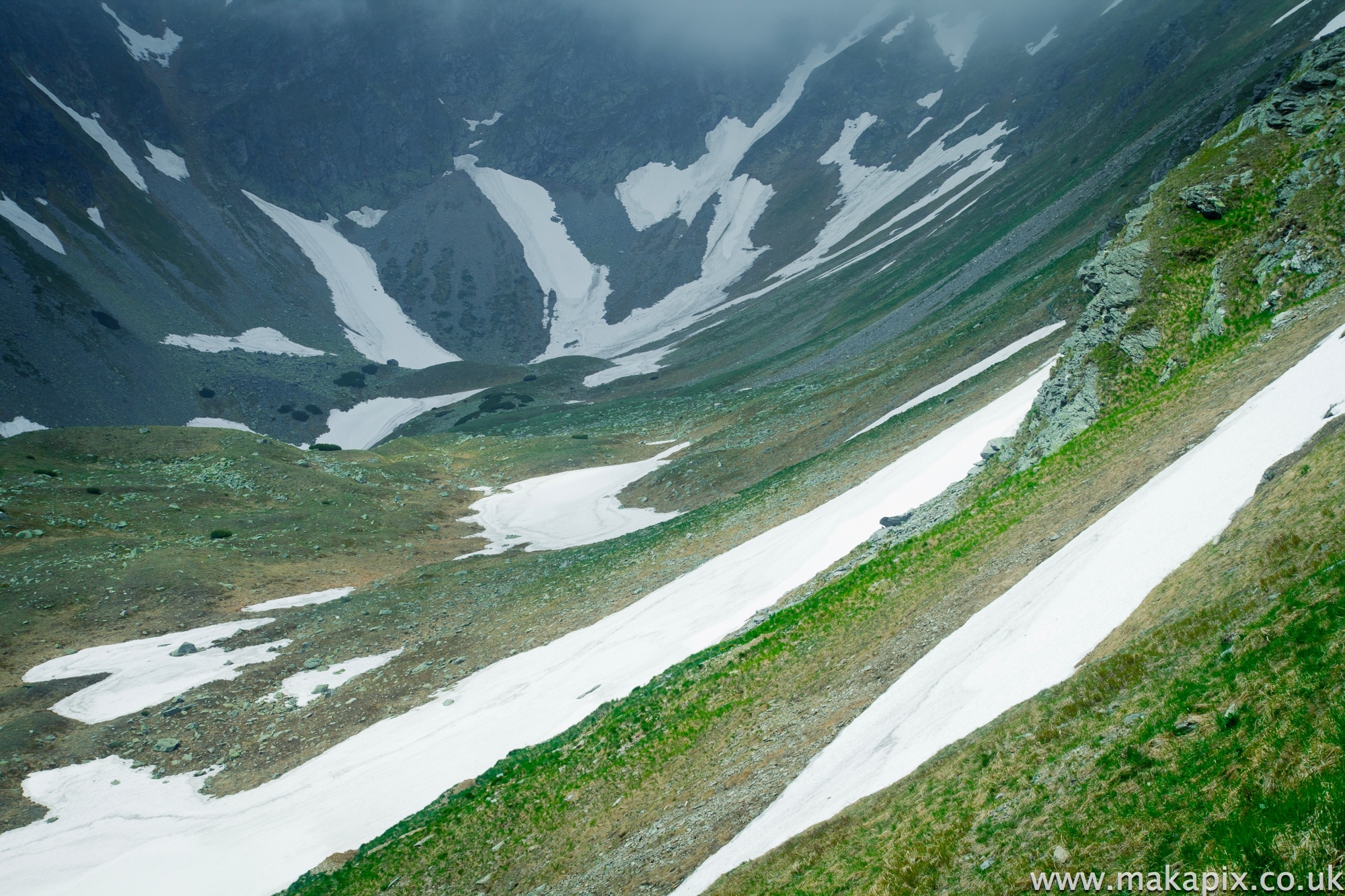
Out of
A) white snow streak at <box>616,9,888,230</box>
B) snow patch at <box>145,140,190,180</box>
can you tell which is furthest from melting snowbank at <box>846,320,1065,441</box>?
snow patch at <box>145,140,190,180</box>

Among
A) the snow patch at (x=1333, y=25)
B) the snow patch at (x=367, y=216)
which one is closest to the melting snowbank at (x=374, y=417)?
the snow patch at (x=367, y=216)

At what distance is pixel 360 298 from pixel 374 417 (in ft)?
167

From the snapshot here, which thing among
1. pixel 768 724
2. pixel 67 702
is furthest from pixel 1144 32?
pixel 67 702

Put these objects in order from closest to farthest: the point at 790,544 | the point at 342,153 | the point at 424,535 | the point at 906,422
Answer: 1. the point at 790,544
2. the point at 906,422
3. the point at 424,535
4. the point at 342,153

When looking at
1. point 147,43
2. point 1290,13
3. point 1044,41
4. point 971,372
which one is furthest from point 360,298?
point 1044,41

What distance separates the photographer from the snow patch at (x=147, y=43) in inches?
6905

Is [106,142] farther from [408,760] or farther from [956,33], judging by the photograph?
[956,33]

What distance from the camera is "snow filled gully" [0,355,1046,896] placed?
22.1 m

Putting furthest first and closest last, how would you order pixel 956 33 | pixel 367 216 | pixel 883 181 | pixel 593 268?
pixel 956 33, pixel 367 216, pixel 593 268, pixel 883 181

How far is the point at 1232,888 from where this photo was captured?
4.92m

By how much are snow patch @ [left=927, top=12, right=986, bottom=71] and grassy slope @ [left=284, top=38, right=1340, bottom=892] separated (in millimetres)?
194290

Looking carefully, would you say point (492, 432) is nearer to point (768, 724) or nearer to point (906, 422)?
point (906, 422)

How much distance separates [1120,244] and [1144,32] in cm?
11328

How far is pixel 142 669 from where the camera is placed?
111ft
